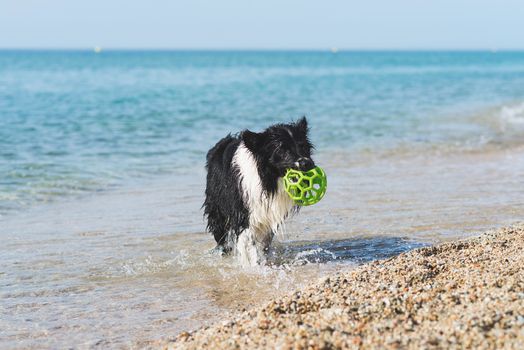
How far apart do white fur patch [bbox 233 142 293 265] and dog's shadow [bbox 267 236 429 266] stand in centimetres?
28

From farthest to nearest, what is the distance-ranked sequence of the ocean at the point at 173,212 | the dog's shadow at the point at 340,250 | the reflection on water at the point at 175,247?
the dog's shadow at the point at 340,250 < the ocean at the point at 173,212 < the reflection on water at the point at 175,247

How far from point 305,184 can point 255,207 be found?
2.12ft

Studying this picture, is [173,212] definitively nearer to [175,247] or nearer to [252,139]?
[175,247]

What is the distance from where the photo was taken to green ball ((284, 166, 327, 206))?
6074 millimetres

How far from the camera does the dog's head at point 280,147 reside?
6.13 meters

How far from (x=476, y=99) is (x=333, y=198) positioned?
69.2 feet

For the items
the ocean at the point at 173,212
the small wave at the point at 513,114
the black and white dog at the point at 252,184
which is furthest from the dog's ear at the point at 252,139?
the small wave at the point at 513,114

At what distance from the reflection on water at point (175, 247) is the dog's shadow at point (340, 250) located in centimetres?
1

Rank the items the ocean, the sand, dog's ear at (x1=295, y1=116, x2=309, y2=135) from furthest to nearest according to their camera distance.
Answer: dog's ear at (x1=295, y1=116, x2=309, y2=135) → the ocean → the sand

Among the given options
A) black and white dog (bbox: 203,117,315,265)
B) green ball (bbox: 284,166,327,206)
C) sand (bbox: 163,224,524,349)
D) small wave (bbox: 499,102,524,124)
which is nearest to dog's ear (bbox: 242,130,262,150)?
black and white dog (bbox: 203,117,315,265)

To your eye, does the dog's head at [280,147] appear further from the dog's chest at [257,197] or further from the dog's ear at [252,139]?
the dog's chest at [257,197]

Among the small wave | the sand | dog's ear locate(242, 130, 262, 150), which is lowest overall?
the sand

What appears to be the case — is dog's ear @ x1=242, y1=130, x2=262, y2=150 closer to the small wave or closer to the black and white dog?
the black and white dog

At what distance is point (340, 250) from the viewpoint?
7234 mm
